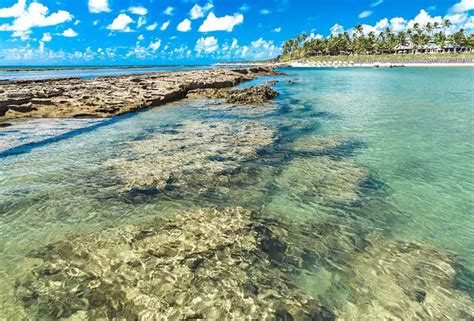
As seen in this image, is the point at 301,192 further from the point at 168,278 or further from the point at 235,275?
the point at 168,278

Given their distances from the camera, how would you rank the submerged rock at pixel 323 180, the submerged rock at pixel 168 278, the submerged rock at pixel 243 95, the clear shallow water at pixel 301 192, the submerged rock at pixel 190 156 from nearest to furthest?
the submerged rock at pixel 168 278, the clear shallow water at pixel 301 192, the submerged rock at pixel 323 180, the submerged rock at pixel 190 156, the submerged rock at pixel 243 95

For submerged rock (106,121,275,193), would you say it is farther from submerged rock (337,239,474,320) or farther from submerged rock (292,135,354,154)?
submerged rock (337,239,474,320)

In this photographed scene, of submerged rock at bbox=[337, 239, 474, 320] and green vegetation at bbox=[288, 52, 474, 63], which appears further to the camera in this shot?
green vegetation at bbox=[288, 52, 474, 63]

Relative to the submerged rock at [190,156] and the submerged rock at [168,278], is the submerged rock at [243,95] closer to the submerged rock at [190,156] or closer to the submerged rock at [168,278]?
the submerged rock at [190,156]

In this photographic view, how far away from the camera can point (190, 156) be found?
1330 cm

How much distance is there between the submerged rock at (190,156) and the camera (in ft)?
34.9

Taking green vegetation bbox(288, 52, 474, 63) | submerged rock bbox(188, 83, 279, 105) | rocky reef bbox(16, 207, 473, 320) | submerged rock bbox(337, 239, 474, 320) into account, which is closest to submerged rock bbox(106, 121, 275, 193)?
rocky reef bbox(16, 207, 473, 320)

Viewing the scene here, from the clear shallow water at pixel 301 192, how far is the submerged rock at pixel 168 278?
1.44 feet

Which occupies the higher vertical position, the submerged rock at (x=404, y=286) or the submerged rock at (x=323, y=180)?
the submerged rock at (x=323, y=180)

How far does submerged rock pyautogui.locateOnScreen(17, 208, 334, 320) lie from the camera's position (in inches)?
203

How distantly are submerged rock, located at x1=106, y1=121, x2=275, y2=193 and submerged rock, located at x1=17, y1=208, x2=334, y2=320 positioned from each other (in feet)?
10.2

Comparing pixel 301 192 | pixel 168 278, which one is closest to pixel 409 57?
pixel 301 192

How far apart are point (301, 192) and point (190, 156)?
5628 mm

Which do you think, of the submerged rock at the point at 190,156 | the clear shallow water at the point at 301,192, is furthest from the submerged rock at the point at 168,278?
the submerged rock at the point at 190,156
